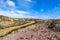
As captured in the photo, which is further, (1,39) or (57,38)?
(1,39)

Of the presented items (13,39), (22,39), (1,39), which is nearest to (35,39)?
(22,39)

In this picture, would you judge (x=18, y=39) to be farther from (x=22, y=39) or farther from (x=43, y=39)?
(x=43, y=39)

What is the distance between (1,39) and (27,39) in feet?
13.3

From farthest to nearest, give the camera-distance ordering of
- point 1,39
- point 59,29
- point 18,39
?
point 59,29, point 1,39, point 18,39

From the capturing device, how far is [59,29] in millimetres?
22938

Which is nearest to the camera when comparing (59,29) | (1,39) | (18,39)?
(18,39)

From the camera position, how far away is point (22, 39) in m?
15.6

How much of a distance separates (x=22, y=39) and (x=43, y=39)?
102 inches

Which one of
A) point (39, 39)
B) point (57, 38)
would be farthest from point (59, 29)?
point (39, 39)

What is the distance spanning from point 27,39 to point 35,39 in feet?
3.21

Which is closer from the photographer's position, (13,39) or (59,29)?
(13,39)

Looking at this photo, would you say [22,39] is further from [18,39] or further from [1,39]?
[1,39]

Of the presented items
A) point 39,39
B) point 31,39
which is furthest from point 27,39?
point 39,39

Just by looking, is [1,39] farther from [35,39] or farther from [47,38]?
[47,38]
